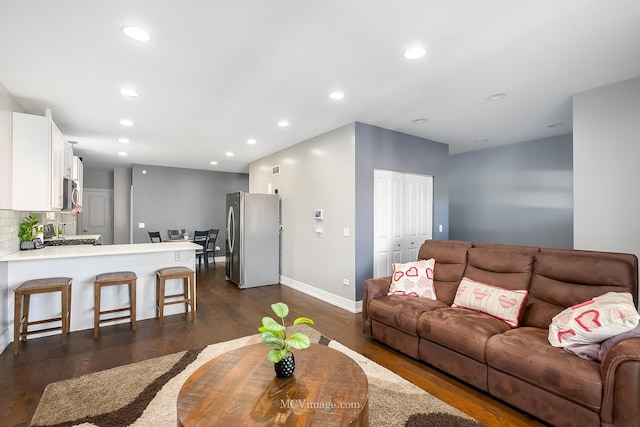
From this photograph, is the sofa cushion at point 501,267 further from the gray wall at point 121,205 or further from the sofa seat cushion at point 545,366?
the gray wall at point 121,205

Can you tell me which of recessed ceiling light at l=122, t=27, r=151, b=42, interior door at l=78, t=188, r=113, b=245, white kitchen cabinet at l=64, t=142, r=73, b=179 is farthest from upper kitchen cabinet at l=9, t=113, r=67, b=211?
interior door at l=78, t=188, r=113, b=245

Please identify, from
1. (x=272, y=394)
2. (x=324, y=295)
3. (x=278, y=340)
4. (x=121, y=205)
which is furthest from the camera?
(x=121, y=205)

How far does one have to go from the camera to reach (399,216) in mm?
4855

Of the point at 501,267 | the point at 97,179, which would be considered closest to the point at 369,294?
the point at 501,267

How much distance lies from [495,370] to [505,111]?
3.20 metres

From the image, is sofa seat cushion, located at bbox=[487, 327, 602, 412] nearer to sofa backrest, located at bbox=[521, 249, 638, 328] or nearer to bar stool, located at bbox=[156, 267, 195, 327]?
sofa backrest, located at bbox=[521, 249, 638, 328]

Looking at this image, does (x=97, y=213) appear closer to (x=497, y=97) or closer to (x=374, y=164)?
(x=374, y=164)

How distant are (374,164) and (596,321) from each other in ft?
10.1

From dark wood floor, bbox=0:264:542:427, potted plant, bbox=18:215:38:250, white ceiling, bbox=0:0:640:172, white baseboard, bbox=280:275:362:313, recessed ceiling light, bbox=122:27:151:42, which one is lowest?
dark wood floor, bbox=0:264:542:427

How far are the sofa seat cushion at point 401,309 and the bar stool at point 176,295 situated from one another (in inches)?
92.3

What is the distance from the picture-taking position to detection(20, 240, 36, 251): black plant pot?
3811 millimetres

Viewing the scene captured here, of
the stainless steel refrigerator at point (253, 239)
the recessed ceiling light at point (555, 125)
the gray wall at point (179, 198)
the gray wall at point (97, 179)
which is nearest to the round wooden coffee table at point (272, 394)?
the stainless steel refrigerator at point (253, 239)

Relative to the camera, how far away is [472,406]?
7.05 ft

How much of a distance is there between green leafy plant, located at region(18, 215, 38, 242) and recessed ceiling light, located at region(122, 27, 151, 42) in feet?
10.5
